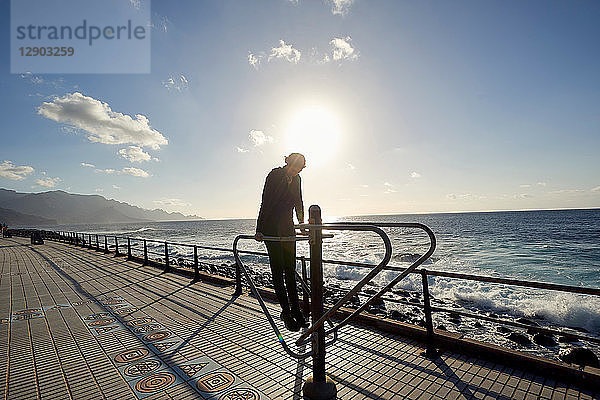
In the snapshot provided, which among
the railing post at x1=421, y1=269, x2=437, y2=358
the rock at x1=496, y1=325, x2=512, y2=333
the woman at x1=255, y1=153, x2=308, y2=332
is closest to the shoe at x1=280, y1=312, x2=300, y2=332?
the woman at x1=255, y1=153, x2=308, y2=332

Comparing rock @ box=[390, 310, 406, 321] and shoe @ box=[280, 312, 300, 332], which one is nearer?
shoe @ box=[280, 312, 300, 332]

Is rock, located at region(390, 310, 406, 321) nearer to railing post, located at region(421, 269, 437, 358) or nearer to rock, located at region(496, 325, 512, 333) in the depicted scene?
rock, located at region(496, 325, 512, 333)

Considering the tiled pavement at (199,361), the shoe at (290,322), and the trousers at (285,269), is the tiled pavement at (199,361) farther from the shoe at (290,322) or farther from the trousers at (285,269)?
the trousers at (285,269)

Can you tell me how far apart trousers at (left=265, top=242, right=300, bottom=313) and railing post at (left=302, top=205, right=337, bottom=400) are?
0.37 m

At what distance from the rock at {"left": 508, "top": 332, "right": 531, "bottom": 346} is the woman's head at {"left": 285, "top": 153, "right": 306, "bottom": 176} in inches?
383

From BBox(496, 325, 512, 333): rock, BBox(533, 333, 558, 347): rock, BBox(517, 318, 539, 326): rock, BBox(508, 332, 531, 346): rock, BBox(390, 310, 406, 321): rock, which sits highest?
BBox(390, 310, 406, 321): rock

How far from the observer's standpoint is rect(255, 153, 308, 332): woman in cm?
326

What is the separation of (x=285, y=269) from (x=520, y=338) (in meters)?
9.60

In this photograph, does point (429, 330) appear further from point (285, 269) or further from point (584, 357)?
point (584, 357)

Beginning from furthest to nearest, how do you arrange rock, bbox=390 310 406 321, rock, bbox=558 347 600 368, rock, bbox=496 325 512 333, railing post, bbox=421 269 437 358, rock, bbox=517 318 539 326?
rock, bbox=517 318 539 326
rock, bbox=390 310 406 321
rock, bbox=496 325 512 333
rock, bbox=558 347 600 368
railing post, bbox=421 269 437 358

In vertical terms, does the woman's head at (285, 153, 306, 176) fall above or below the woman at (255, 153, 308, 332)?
above

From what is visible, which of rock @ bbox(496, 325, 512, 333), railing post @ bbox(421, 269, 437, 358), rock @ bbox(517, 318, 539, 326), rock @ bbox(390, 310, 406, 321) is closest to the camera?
railing post @ bbox(421, 269, 437, 358)

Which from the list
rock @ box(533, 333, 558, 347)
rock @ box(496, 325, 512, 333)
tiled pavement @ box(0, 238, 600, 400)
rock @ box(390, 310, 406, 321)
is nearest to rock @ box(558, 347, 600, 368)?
rock @ box(533, 333, 558, 347)

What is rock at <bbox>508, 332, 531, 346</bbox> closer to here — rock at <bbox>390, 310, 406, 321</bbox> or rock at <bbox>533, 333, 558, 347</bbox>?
rock at <bbox>533, 333, 558, 347</bbox>
